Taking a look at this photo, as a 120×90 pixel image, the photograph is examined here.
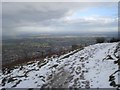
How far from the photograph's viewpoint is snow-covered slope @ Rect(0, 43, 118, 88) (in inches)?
744

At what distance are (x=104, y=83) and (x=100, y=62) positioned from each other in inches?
257

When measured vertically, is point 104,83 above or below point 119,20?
below

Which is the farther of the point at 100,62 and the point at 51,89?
the point at 100,62

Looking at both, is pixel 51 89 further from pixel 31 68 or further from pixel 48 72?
pixel 31 68

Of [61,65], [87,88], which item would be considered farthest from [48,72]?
[87,88]

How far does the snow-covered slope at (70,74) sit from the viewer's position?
18.9 metres

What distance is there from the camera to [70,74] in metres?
21.5

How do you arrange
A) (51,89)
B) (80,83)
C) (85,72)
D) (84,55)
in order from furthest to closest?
(84,55) < (85,72) < (80,83) < (51,89)

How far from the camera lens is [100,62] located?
24.9 meters

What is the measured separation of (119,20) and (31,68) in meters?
30.1

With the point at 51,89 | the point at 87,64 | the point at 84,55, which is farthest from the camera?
the point at 84,55

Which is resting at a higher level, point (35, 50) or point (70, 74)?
point (70, 74)

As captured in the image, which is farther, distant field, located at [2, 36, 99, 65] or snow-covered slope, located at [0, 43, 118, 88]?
distant field, located at [2, 36, 99, 65]

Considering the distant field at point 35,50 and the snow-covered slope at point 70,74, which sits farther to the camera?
the distant field at point 35,50
